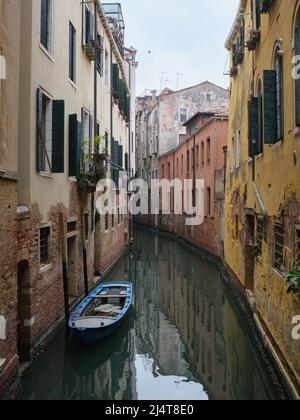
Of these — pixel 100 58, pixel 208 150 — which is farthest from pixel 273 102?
pixel 208 150

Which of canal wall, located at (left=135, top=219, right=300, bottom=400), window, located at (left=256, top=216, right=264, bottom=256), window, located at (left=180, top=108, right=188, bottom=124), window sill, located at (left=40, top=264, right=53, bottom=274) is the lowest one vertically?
canal wall, located at (left=135, top=219, right=300, bottom=400)

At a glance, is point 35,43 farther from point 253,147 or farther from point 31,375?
point 31,375

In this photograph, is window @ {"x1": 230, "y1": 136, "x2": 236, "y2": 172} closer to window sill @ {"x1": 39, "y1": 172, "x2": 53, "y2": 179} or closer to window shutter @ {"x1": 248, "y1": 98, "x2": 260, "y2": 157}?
window shutter @ {"x1": 248, "y1": 98, "x2": 260, "y2": 157}

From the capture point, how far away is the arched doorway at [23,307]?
7.33m

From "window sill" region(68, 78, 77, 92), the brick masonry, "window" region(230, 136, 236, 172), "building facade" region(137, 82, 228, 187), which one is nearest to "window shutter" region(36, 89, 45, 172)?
the brick masonry

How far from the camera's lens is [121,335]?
951 centimetres

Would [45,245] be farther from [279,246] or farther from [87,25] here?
[87,25]

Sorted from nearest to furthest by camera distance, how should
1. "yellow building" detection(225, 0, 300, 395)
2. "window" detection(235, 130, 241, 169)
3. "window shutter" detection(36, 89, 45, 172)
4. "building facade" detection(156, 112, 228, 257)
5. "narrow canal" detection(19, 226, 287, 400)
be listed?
"yellow building" detection(225, 0, 300, 395)
"narrow canal" detection(19, 226, 287, 400)
"window shutter" detection(36, 89, 45, 172)
"window" detection(235, 130, 241, 169)
"building facade" detection(156, 112, 228, 257)

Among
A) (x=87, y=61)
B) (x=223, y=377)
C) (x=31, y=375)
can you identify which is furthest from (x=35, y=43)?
(x=223, y=377)

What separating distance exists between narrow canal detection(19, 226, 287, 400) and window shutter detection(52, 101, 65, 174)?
3337 millimetres

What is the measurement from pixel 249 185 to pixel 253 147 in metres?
1.77

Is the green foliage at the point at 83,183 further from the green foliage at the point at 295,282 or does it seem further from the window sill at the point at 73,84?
the green foliage at the point at 295,282

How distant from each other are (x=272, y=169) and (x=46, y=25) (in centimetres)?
510

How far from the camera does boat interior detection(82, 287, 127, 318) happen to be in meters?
9.57
